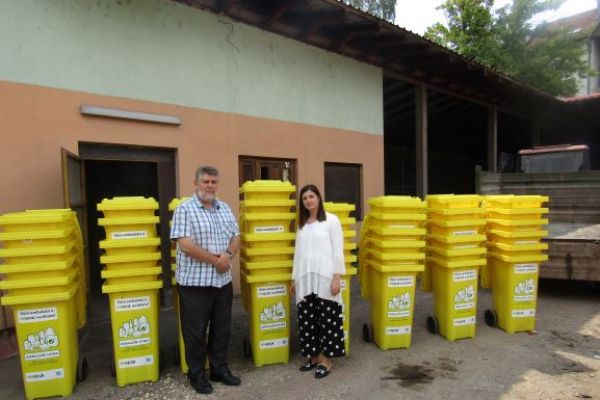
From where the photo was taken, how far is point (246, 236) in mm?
3680

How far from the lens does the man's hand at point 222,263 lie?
3178 millimetres

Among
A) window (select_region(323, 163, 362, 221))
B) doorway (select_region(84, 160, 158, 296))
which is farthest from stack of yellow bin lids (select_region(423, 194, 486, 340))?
doorway (select_region(84, 160, 158, 296))

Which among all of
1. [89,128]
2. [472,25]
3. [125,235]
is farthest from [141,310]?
[472,25]

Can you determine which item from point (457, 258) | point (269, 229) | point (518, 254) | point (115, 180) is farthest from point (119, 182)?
point (518, 254)

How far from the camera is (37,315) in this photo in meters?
3.15

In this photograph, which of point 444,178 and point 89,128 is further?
point 444,178

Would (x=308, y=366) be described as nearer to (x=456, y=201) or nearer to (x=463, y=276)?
(x=463, y=276)

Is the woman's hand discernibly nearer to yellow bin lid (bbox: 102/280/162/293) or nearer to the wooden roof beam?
yellow bin lid (bbox: 102/280/162/293)

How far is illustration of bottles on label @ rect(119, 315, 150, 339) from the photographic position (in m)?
3.36

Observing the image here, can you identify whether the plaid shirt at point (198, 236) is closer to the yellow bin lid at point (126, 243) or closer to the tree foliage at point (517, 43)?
the yellow bin lid at point (126, 243)

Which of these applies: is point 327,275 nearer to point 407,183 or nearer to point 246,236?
point 246,236

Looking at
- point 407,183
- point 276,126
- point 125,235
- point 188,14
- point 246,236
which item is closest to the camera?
point 125,235

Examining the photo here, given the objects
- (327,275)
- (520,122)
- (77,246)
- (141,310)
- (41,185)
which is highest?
(520,122)

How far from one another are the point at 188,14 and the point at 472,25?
619 inches
